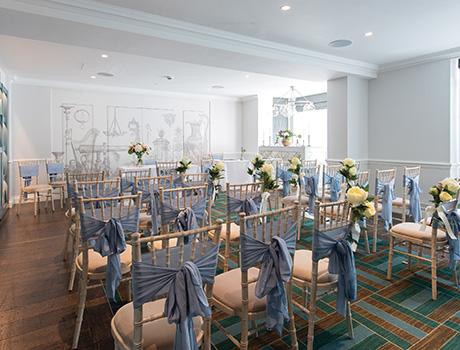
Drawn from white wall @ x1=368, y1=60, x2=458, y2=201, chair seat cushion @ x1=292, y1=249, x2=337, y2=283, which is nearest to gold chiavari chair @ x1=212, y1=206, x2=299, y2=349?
chair seat cushion @ x1=292, y1=249, x2=337, y2=283

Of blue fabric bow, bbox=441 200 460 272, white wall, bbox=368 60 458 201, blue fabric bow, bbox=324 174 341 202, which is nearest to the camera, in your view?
blue fabric bow, bbox=441 200 460 272

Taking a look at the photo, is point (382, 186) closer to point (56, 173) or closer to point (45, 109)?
point (56, 173)

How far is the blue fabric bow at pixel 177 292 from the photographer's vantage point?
4.64ft

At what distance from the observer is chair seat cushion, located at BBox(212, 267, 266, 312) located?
1903mm

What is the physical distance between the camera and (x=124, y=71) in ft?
22.3

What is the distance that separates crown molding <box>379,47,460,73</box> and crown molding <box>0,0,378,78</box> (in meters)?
1.32

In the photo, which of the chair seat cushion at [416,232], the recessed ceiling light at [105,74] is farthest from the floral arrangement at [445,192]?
the recessed ceiling light at [105,74]

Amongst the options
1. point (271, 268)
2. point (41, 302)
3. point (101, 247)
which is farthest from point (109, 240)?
point (41, 302)

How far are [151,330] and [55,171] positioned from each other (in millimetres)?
7082

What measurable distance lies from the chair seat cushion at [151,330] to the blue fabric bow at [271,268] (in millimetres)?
412

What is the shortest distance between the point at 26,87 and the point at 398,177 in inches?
340

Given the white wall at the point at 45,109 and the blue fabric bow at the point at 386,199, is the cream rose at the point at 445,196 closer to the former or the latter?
the blue fabric bow at the point at 386,199

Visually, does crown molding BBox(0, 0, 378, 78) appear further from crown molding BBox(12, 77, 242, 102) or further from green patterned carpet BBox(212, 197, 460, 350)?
crown molding BBox(12, 77, 242, 102)

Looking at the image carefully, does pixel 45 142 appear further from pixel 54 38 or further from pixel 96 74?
Answer: pixel 54 38
